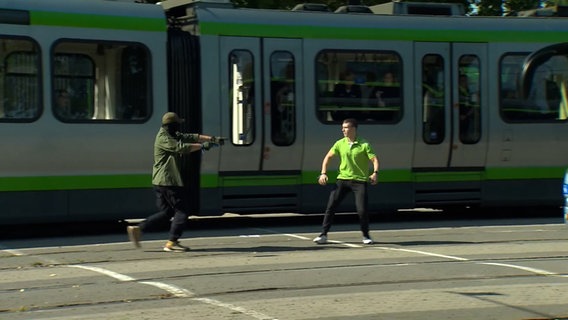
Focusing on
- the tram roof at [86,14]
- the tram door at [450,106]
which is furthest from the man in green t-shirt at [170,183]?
the tram door at [450,106]

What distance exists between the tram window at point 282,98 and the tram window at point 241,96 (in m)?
0.35

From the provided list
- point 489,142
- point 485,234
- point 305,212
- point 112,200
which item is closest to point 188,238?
point 112,200

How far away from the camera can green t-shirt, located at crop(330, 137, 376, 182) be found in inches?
528

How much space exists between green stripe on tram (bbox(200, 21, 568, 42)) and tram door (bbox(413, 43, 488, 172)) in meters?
0.15

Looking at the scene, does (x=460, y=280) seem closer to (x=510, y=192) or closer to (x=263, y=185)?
(x=263, y=185)

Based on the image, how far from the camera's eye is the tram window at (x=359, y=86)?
52.3 feet

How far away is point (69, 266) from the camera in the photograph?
11.4m

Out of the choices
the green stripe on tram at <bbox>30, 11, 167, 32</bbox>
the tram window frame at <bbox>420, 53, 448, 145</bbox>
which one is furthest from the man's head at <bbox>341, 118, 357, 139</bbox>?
the tram window frame at <bbox>420, 53, 448, 145</bbox>

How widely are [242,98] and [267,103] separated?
41 centimetres

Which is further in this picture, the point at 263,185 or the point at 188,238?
the point at 263,185

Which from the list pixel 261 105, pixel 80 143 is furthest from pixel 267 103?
pixel 80 143

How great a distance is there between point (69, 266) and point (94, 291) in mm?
1879

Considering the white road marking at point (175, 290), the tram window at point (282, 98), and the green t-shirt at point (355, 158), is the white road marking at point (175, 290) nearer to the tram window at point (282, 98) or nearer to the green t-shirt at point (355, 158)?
the green t-shirt at point (355, 158)

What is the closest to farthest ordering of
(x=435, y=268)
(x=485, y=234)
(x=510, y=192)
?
1. (x=435, y=268)
2. (x=485, y=234)
3. (x=510, y=192)
